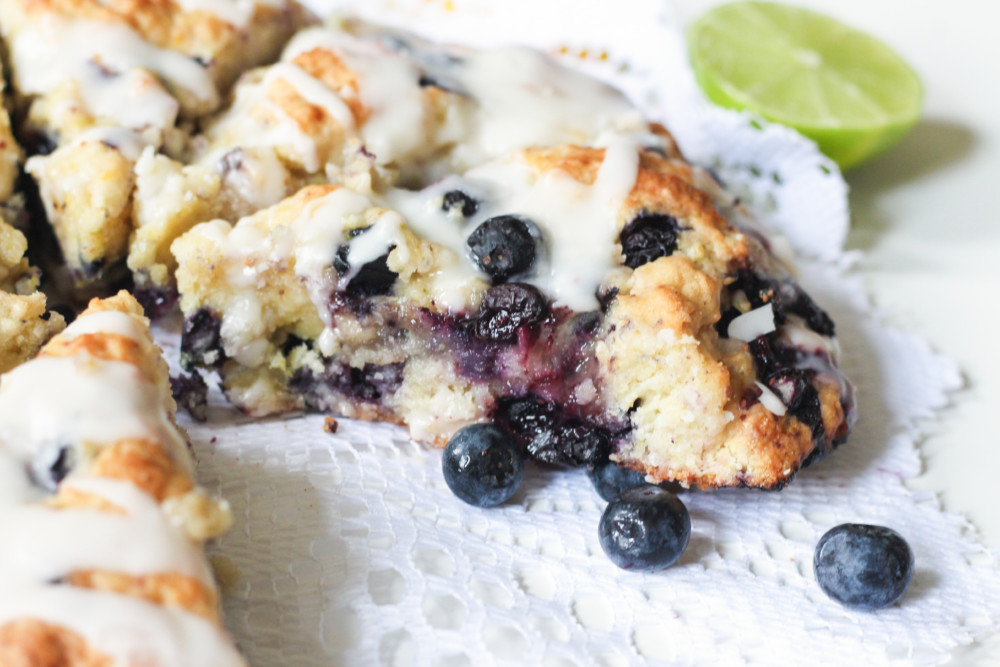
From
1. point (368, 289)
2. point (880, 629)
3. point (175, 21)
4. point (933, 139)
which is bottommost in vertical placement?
point (933, 139)

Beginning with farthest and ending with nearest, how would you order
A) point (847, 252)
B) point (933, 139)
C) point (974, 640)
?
point (933, 139), point (847, 252), point (974, 640)

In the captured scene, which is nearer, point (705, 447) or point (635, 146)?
point (705, 447)

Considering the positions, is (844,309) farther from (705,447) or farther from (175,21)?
(175,21)

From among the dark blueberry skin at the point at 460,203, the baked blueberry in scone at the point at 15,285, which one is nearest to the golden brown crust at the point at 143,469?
the baked blueberry in scone at the point at 15,285

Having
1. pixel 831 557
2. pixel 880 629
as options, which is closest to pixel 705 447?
pixel 831 557

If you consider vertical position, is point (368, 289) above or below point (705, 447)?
above

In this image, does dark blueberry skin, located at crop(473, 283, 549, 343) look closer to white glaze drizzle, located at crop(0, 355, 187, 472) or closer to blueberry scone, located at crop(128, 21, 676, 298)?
blueberry scone, located at crop(128, 21, 676, 298)
